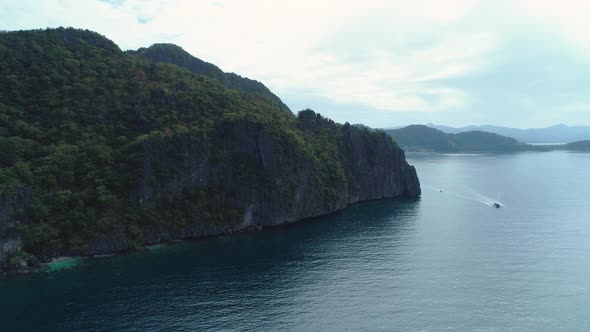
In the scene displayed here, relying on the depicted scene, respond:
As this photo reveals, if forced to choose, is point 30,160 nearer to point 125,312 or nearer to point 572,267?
point 125,312

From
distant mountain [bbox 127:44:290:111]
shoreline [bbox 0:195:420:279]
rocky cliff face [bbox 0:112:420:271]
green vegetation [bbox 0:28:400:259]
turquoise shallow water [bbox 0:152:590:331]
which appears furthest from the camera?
distant mountain [bbox 127:44:290:111]

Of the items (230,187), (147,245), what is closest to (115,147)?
(147,245)

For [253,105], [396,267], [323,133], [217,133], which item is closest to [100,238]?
[217,133]

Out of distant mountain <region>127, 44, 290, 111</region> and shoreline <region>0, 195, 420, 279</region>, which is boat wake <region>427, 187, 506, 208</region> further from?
distant mountain <region>127, 44, 290, 111</region>

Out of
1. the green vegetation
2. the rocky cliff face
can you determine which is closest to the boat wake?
the rocky cliff face

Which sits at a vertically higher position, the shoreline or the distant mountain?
the distant mountain

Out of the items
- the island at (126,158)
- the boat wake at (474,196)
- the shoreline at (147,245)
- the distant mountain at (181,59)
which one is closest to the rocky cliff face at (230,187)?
the island at (126,158)
